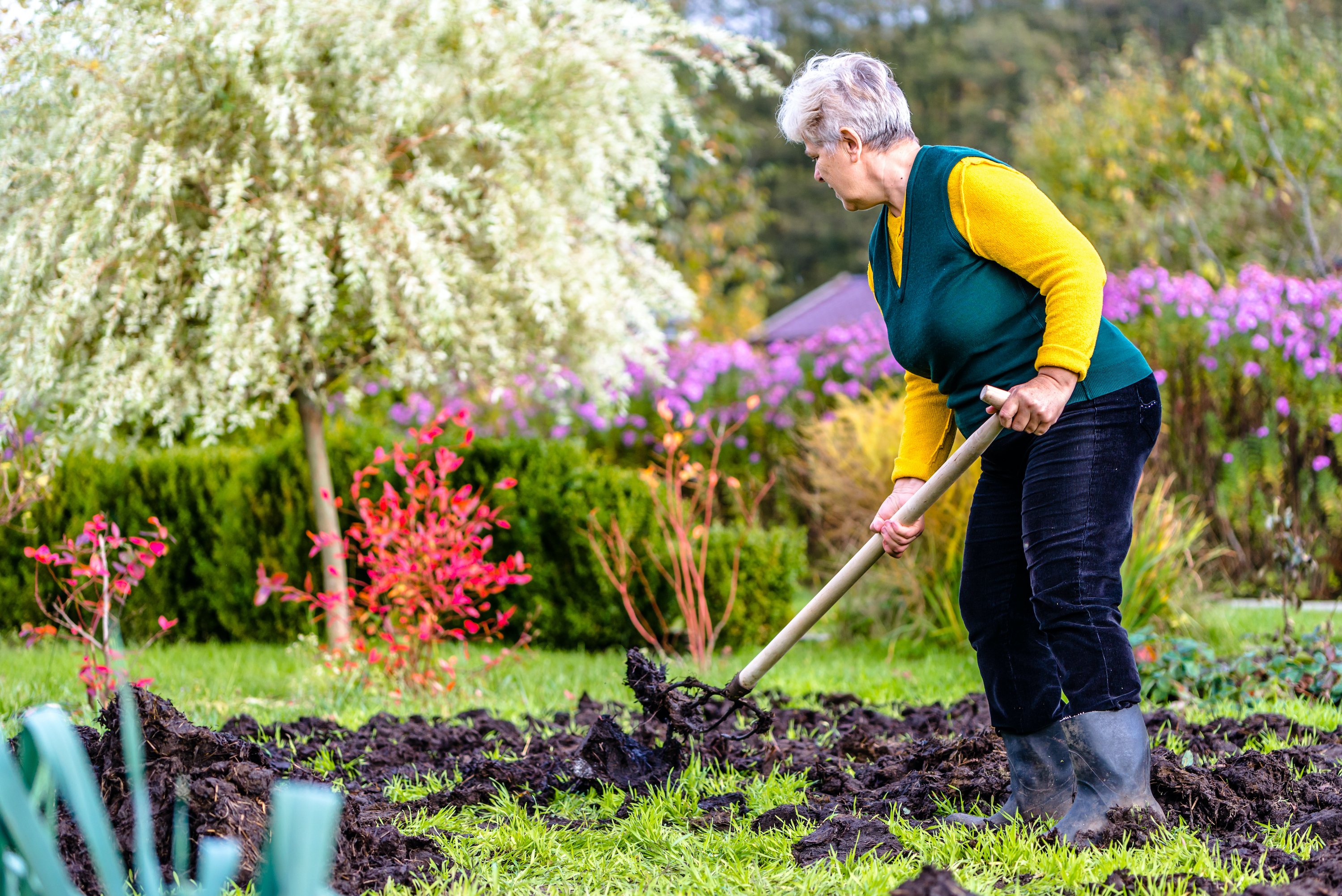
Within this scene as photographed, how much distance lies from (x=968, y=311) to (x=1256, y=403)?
5174 millimetres

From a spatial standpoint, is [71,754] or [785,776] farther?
[785,776]

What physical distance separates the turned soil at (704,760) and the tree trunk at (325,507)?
104 centimetres

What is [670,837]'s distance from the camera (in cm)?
246

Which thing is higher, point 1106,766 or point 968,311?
point 968,311

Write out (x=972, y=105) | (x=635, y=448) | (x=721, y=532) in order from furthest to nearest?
(x=972, y=105) → (x=635, y=448) → (x=721, y=532)

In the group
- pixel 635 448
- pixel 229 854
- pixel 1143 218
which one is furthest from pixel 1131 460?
pixel 1143 218

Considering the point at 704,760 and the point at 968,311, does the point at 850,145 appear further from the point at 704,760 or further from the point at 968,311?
the point at 704,760

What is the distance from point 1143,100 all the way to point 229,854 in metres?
15.2

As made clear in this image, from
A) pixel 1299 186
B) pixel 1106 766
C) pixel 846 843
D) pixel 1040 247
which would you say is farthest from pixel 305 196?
pixel 1299 186

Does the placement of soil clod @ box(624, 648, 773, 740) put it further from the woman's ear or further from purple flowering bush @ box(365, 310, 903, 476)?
purple flowering bush @ box(365, 310, 903, 476)

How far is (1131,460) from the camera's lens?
7.43 ft

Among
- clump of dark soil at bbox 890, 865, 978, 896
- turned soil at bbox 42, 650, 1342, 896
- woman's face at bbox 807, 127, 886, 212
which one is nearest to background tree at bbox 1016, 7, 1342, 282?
turned soil at bbox 42, 650, 1342, 896

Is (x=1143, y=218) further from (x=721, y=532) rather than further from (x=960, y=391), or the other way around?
(x=960, y=391)

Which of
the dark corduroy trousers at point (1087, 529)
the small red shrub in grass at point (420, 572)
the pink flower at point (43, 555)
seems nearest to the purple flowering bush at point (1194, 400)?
the small red shrub in grass at point (420, 572)
